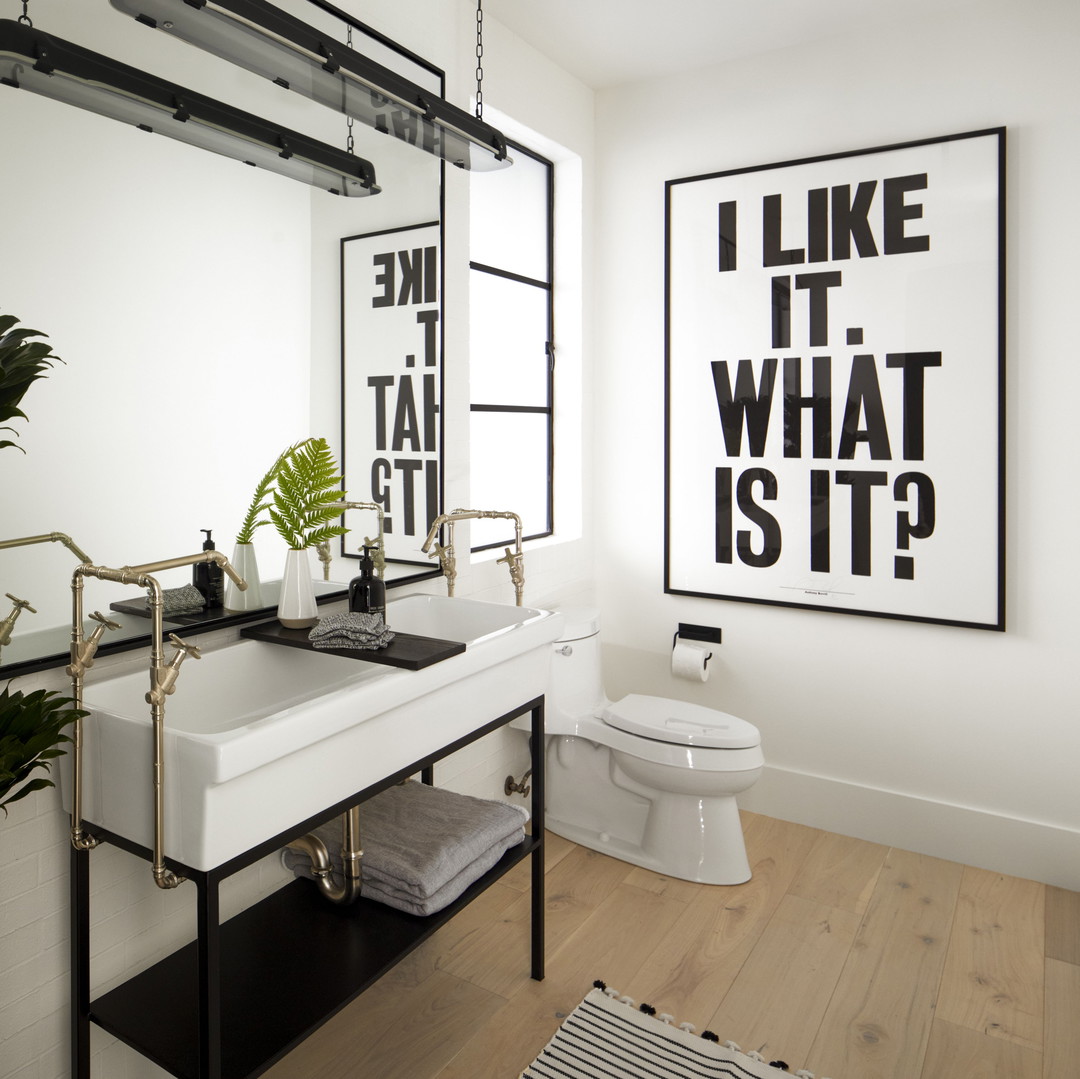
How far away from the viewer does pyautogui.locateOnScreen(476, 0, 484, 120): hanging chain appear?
2.54 meters

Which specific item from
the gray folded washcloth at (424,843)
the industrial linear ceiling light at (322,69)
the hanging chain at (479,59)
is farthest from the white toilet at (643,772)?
the hanging chain at (479,59)

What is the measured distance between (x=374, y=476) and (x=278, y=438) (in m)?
0.35

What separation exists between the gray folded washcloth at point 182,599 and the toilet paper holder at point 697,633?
1850 mm

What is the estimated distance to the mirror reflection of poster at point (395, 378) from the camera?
219 centimetres

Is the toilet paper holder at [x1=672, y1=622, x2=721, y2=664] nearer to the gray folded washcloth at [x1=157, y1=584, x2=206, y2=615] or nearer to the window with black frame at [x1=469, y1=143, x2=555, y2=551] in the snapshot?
the window with black frame at [x1=469, y1=143, x2=555, y2=551]

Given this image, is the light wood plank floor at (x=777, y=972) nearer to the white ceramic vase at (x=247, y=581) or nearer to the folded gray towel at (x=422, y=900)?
the folded gray towel at (x=422, y=900)

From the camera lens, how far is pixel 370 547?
6.77 feet

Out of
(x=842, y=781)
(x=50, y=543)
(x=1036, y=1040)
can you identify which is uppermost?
(x=50, y=543)

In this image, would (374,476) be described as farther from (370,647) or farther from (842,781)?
(842,781)

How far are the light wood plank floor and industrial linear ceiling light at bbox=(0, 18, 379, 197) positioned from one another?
1959 mm

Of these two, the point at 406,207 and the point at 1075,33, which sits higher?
the point at 1075,33

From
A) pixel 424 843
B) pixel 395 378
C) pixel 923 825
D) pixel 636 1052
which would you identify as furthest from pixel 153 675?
pixel 923 825

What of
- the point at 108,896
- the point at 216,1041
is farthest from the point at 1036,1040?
the point at 108,896

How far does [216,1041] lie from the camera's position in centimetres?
135
